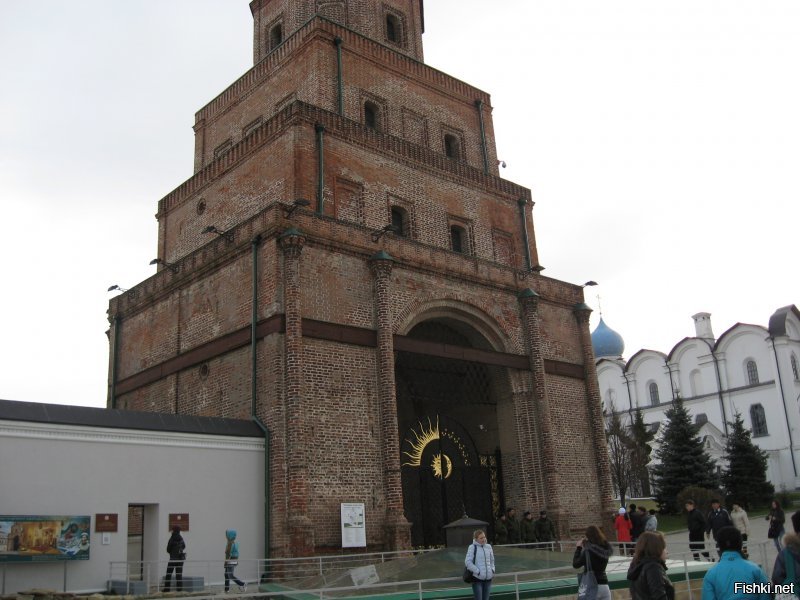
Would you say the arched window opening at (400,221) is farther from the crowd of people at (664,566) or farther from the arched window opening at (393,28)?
the crowd of people at (664,566)

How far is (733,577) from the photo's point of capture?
5273 mm

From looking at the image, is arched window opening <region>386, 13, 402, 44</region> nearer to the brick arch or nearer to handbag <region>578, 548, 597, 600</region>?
the brick arch

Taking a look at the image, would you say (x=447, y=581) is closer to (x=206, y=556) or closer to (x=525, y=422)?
(x=206, y=556)

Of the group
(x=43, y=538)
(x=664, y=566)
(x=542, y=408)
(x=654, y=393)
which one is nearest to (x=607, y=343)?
(x=654, y=393)

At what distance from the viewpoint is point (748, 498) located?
3509 centimetres

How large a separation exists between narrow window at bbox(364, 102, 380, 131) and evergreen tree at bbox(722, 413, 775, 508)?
76.6 feet

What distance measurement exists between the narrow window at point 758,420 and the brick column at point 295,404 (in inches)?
1476

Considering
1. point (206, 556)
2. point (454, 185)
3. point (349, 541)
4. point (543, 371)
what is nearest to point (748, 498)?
point (543, 371)

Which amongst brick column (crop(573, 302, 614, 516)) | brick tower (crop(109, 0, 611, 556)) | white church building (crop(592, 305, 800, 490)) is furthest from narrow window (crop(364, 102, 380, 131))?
white church building (crop(592, 305, 800, 490))

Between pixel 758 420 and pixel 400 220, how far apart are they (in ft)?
109

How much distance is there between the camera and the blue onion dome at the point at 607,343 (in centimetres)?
5884

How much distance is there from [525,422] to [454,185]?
721 centimetres

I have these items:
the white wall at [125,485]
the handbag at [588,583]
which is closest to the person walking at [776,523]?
the handbag at [588,583]

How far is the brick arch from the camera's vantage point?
1908 cm
